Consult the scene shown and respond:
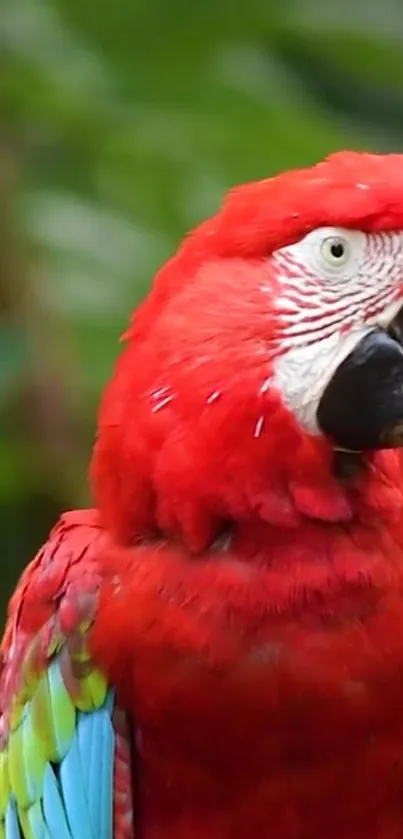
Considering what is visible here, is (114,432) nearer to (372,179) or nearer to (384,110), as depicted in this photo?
(372,179)

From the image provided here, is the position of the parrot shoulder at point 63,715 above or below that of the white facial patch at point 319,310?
below

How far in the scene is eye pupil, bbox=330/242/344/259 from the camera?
2.96ft

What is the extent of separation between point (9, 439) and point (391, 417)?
64 centimetres

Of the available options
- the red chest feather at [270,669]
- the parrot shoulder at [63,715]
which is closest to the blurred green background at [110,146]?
the parrot shoulder at [63,715]

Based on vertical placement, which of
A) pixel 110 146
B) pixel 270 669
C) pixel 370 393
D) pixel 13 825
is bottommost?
pixel 13 825

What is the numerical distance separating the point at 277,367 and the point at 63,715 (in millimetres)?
306

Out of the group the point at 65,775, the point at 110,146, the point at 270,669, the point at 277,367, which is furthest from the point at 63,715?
the point at 110,146

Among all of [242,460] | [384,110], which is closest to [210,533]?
[242,460]

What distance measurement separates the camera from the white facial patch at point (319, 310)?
0.91 m

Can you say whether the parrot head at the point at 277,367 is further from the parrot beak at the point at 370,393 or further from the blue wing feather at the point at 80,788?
the blue wing feather at the point at 80,788

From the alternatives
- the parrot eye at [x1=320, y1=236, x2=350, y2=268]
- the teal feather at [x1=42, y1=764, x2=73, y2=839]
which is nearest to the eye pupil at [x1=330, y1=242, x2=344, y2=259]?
the parrot eye at [x1=320, y1=236, x2=350, y2=268]

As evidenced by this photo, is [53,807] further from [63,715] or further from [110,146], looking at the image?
[110,146]

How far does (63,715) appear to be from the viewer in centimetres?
106

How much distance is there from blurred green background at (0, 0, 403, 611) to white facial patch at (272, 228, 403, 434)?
1.41ft
